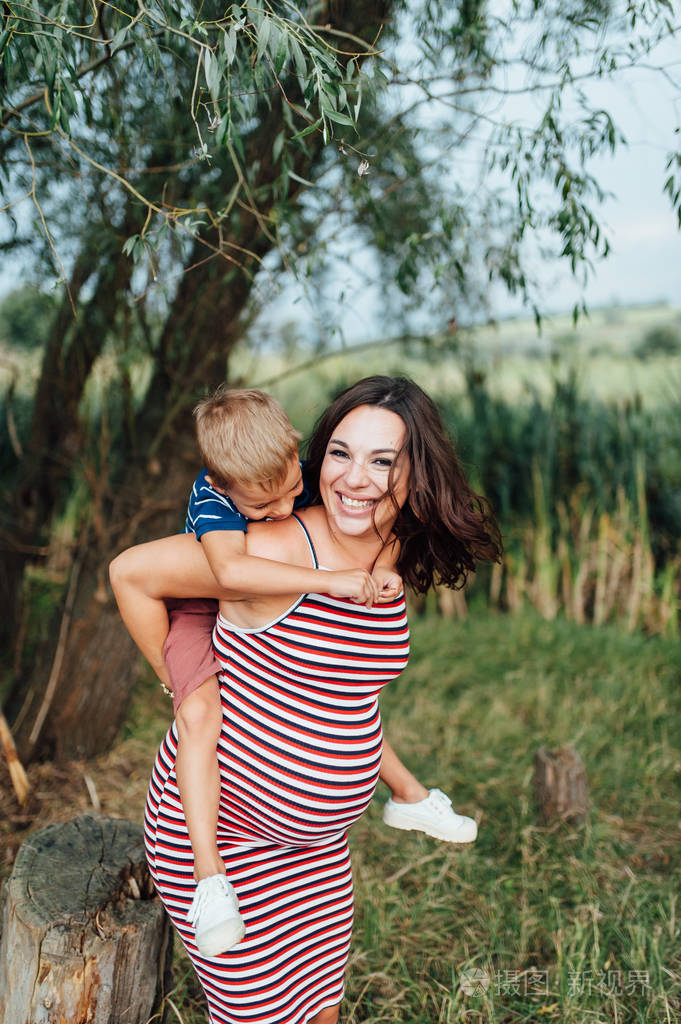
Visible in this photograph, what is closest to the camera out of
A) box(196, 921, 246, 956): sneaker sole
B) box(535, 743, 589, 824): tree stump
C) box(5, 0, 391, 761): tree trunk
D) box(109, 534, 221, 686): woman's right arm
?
box(196, 921, 246, 956): sneaker sole

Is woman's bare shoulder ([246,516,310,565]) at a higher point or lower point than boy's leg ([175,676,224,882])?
higher

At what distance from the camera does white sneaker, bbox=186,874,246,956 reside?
4.33ft

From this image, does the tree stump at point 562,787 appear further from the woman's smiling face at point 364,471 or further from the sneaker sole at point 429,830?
the woman's smiling face at point 364,471

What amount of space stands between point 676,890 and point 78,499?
3.51 m

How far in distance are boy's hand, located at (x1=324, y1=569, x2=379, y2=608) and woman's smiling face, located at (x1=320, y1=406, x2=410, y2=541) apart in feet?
0.42

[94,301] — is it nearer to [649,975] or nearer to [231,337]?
[231,337]

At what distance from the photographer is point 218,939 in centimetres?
132

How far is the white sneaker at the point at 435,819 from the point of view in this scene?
1775 millimetres

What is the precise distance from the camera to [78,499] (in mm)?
4586

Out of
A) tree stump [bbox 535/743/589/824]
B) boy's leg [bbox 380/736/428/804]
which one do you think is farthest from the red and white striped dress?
tree stump [bbox 535/743/589/824]

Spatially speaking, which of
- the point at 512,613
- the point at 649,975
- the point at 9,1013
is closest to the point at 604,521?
the point at 512,613

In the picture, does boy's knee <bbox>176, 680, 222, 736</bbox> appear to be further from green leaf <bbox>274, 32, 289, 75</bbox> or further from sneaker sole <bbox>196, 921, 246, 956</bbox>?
green leaf <bbox>274, 32, 289, 75</bbox>

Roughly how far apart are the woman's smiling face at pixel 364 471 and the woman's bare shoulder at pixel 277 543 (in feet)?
0.26

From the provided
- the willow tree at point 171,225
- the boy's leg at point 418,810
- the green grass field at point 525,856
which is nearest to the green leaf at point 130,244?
the willow tree at point 171,225
